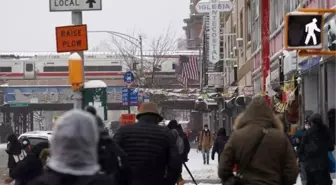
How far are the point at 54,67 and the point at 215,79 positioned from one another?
74.5ft

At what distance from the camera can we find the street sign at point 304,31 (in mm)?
12549

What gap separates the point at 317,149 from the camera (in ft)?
45.3

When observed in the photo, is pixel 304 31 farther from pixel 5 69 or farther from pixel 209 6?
pixel 5 69

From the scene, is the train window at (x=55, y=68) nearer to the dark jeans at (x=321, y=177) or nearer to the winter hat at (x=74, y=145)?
the dark jeans at (x=321, y=177)

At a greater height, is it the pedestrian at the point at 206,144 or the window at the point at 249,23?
the window at the point at 249,23

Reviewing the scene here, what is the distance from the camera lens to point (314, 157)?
1398 centimetres

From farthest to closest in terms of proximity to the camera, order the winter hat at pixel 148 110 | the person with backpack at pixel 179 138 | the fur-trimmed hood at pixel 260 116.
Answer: the person with backpack at pixel 179 138
the winter hat at pixel 148 110
the fur-trimmed hood at pixel 260 116

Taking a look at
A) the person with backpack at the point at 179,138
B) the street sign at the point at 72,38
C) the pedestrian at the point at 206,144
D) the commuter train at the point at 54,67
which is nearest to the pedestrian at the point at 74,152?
the person with backpack at the point at 179,138

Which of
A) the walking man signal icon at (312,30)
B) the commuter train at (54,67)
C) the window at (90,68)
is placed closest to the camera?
the walking man signal icon at (312,30)

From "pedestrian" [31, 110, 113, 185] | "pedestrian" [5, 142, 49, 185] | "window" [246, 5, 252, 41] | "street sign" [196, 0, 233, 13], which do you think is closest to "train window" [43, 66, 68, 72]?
"street sign" [196, 0, 233, 13]

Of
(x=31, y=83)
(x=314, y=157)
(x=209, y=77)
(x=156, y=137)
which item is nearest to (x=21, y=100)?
(x=31, y=83)

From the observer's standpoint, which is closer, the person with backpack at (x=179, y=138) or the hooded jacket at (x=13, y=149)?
the person with backpack at (x=179, y=138)

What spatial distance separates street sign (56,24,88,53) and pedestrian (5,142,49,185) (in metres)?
3.97

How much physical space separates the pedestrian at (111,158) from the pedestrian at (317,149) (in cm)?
711
